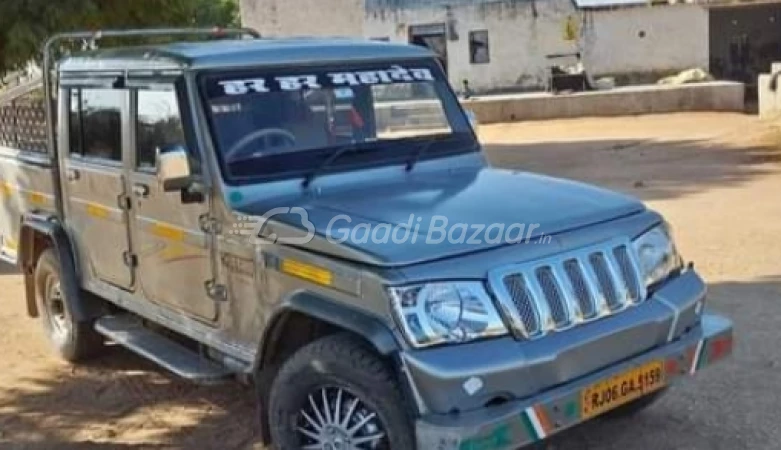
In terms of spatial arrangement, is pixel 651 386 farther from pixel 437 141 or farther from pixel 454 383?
pixel 437 141

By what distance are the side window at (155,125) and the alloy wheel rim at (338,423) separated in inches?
57.8

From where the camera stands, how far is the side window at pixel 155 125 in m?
4.73

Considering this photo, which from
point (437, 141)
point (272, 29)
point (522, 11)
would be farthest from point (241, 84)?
point (272, 29)

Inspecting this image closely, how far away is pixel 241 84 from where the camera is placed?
183 inches

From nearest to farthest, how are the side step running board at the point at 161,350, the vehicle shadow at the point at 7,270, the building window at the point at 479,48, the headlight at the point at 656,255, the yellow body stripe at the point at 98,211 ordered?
the headlight at the point at 656,255
the side step running board at the point at 161,350
the yellow body stripe at the point at 98,211
the vehicle shadow at the point at 7,270
the building window at the point at 479,48

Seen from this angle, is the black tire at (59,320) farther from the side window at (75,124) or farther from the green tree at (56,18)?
the green tree at (56,18)

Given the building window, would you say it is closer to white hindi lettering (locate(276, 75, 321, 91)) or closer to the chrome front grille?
white hindi lettering (locate(276, 75, 321, 91))

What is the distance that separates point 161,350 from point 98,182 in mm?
1102

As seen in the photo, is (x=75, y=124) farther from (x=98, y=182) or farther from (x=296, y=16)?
(x=296, y=16)

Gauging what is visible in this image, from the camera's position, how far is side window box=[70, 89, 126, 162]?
5395 mm

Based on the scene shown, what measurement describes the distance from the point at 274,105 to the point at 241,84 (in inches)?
7.2

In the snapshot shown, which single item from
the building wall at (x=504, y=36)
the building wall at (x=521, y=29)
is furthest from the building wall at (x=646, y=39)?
the building wall at (x=504, y=36)

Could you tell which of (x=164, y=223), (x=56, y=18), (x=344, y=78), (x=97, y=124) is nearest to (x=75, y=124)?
(x=97, y=124)

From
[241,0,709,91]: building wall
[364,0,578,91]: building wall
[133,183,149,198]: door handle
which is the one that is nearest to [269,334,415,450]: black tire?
[133,183,149,198]: door handle
